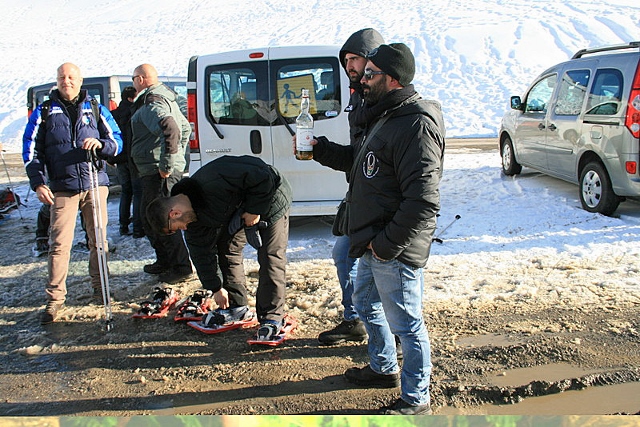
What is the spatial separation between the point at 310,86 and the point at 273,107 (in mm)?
471

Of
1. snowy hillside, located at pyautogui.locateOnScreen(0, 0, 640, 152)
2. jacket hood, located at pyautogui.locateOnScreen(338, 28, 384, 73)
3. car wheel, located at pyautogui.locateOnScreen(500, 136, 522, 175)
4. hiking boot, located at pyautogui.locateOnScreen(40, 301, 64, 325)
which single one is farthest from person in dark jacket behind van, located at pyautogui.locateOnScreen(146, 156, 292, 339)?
snowy hillside, located at pyautogui.locateOnScreen(0, 0, 640, 152)

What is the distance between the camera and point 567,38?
27.6 m

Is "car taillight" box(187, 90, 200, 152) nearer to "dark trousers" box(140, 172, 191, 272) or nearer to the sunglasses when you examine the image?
"dark trousers" box(140, 172, 191, 272)

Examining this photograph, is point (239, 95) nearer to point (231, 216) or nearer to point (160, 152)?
point (160, 152)

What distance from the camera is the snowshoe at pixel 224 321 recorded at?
4.32m

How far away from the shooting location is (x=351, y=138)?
13.1ft

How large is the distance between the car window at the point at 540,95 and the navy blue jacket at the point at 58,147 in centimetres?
A: 630

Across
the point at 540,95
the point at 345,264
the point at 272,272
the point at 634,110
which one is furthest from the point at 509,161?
the point at 272,272

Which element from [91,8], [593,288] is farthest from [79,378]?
[91,8]

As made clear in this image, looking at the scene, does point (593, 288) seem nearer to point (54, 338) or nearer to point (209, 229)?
point (209, 229)

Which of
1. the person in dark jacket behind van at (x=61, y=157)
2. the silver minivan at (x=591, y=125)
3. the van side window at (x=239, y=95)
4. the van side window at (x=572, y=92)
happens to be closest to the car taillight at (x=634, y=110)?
the silver minivan at (x=591, y=125)

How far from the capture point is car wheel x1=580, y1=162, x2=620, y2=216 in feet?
22.0

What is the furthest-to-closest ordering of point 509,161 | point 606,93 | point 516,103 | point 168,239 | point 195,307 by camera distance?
point 509,161
point 516,103
point 606,93
point 168,239
point 195,307

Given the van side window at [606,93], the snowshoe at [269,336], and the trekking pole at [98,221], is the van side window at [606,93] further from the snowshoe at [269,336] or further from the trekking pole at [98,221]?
the trekking pole at [98,221]
